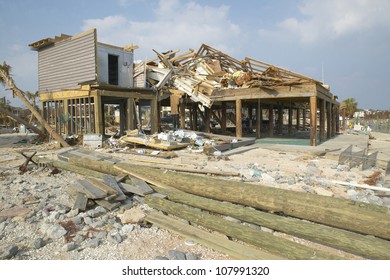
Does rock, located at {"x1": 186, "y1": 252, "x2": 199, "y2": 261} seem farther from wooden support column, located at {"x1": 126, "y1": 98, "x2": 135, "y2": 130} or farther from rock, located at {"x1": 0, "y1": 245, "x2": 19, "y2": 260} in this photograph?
wooden support column, located at {"x1": 126, "y1": 98, "x2": 135, "y2": 130}

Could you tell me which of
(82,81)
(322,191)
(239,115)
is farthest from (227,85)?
(322,191)

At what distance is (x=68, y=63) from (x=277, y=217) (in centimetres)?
1660

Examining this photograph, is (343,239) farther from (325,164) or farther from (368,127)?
(368,127)

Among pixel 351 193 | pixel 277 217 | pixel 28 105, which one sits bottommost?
pixel 351 193

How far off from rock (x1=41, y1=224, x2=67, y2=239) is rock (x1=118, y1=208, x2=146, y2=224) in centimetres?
97

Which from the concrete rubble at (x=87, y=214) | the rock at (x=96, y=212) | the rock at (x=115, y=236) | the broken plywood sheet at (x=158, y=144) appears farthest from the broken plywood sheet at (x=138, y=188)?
the broken plywood sheet at (x=158, y=144)

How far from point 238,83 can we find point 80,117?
960cm

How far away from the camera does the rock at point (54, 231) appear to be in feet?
13.4

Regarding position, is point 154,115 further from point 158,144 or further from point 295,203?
point 295,203

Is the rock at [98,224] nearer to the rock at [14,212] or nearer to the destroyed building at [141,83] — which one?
the rock at [14,212]

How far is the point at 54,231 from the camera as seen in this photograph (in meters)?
4.12

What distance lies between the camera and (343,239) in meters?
3.36

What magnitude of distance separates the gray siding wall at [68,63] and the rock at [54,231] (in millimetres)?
12512
